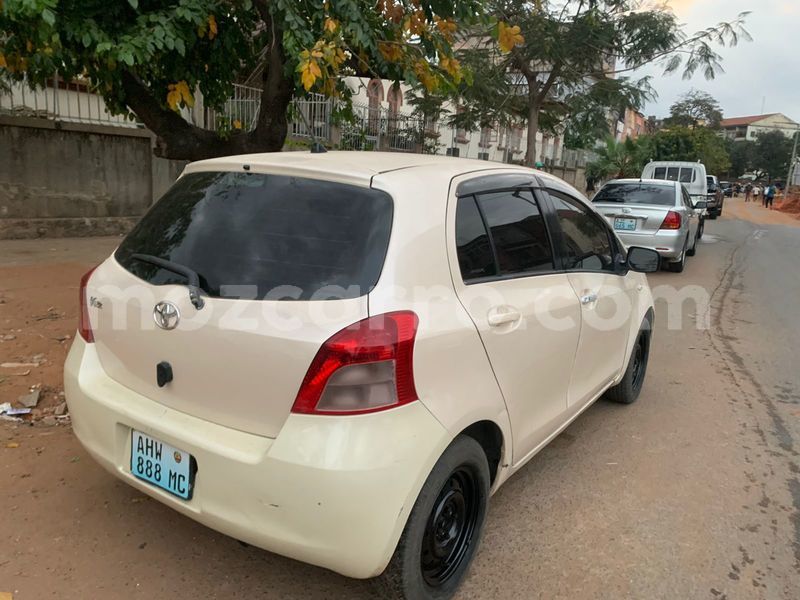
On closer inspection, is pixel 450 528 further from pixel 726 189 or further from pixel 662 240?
pixel 726 189

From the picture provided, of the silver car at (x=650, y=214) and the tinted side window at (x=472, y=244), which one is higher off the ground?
the tinted side window at (x=472, y=244)

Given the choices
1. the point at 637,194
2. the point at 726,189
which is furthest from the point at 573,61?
the point at 726,189

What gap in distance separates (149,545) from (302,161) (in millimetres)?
1758

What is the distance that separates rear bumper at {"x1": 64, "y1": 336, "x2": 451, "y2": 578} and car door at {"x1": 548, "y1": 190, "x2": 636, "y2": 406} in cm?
148

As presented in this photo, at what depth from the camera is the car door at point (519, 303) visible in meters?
2.49

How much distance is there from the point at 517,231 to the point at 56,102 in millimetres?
8389

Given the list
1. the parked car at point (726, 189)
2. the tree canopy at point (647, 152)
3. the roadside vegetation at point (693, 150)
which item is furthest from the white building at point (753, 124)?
the tree canopy at point (647, 152)

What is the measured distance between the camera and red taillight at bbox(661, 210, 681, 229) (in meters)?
9.99

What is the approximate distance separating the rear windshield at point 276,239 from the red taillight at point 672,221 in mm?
8932

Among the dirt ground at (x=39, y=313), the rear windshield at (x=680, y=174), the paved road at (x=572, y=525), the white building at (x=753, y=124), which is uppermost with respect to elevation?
the white building at (x=753, y=124)

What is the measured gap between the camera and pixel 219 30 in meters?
4.86

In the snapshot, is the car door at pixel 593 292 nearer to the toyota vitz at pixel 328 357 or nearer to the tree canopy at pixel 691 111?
the toyota vitz at pixel 328 357

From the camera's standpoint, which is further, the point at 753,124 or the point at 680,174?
the point at 753,124

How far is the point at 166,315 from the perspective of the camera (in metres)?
2.24
